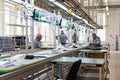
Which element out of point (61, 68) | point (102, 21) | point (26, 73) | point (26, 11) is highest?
point (102, 21)

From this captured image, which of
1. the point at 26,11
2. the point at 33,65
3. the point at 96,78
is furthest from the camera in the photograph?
Answer: the point at 96,78

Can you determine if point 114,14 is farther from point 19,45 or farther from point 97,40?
point 19,45

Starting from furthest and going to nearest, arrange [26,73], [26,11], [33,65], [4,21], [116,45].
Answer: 1. [116,45]
2. [4,21]
3. [26,11]
4. [33,65]
5. [26,73]

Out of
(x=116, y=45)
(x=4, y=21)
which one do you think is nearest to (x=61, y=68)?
(x=4, y=21)

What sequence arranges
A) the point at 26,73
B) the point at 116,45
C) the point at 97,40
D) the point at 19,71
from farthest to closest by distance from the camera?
the point at 116,45, the point at 97,40, the point at 26,73, the point at 19,71

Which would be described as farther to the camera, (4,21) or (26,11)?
(4,21)

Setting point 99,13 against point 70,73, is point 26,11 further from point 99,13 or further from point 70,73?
point 99,13

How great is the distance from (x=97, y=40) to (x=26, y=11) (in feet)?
17.0

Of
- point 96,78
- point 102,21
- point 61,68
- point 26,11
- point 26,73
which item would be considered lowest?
point 96,78

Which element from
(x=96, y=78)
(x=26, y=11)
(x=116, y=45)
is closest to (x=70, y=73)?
(x=26, y=11)

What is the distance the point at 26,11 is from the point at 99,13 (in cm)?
1685

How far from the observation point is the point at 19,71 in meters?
2.30

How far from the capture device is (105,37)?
68.3 ft

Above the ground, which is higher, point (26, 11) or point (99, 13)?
point (99, 13)
